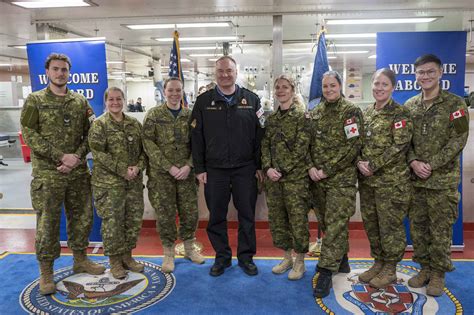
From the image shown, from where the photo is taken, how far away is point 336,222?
289cm

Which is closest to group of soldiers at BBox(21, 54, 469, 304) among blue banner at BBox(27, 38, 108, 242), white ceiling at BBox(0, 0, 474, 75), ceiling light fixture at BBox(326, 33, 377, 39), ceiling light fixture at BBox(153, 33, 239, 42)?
blue banner at BBox(27, 38, 108, 242)

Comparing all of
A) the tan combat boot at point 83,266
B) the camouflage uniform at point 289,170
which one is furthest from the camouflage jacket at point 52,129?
the camouflage uniform at point 289,170

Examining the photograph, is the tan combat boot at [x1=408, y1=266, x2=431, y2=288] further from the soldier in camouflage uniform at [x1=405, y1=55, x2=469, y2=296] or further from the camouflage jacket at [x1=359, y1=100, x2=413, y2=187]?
Result: the camouflage jacket at [x1=359, y1=100, x2=413, y2=187]

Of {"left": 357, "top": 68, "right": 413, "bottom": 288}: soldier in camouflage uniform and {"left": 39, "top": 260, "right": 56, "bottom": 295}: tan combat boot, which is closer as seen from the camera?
{"left": 357, "top": 68, "right": 413, "bottom": 288}: soldier in camouflage uniform

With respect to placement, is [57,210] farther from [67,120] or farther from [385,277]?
[385,277]

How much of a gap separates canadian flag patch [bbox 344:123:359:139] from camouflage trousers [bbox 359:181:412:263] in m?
0.44

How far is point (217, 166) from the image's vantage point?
3.17m

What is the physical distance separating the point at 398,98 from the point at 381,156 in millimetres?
1150

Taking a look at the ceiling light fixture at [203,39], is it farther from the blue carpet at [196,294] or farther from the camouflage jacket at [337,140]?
the blue carpet at [196,294]

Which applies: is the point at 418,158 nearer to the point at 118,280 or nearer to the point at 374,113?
the point at 374,113

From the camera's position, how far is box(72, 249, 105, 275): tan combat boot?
334 centimetres

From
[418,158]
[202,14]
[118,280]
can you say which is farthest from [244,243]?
[202,14]

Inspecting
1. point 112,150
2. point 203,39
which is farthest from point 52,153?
point 203,39

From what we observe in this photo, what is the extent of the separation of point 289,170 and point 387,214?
2.63ft
